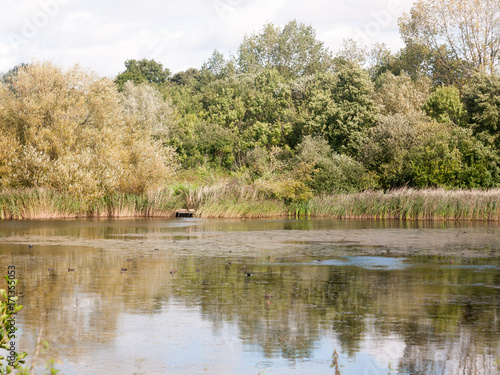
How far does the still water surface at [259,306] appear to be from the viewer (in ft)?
29.3

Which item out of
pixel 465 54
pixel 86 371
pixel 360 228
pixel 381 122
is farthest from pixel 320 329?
pixel 465 54

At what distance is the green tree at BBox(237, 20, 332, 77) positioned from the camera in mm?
90438

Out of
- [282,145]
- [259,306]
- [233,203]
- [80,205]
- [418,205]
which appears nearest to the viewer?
[259,306]

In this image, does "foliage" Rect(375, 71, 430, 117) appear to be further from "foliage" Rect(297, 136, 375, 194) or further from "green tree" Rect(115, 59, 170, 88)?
"green tree" Rect(115, 59, 170, 88)

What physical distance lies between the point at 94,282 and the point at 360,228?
812 inches

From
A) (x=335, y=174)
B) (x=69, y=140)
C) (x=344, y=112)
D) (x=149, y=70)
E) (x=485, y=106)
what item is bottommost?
(x=335, y=174)

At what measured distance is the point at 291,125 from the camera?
6350cm

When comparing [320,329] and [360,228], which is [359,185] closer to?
[360,228]

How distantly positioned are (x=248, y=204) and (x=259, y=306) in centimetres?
3140

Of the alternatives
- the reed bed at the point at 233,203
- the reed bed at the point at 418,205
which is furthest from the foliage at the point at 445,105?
the reed bed at the point at 233,203

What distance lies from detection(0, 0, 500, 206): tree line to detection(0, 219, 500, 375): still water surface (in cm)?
1935

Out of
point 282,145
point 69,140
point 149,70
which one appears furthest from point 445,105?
point 149,70

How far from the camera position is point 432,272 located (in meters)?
17.4

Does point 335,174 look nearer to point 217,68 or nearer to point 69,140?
point 69,140
